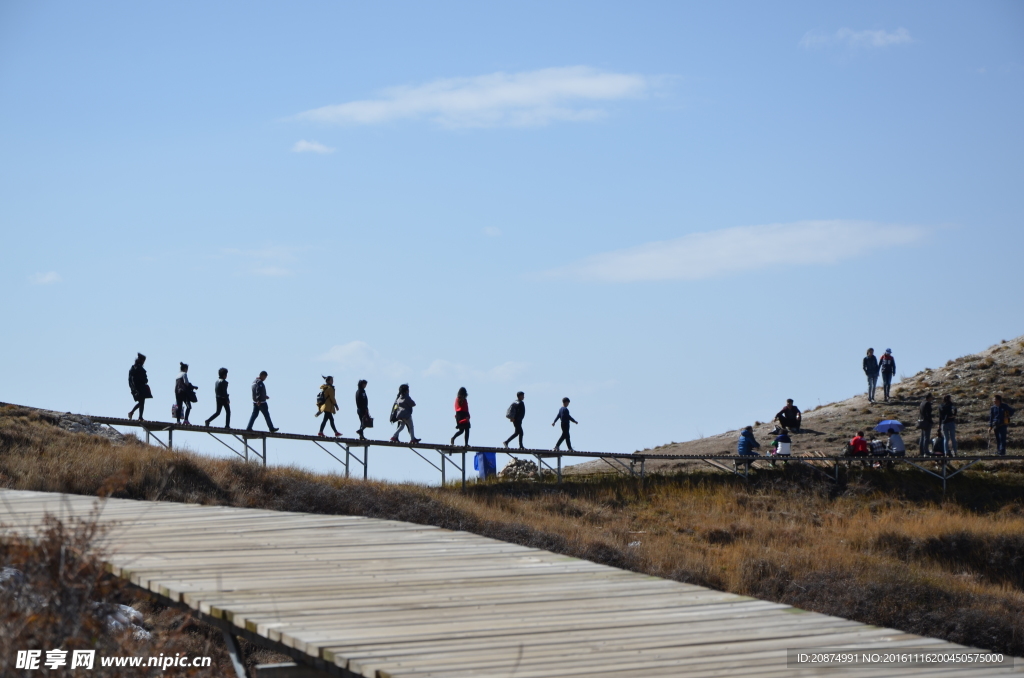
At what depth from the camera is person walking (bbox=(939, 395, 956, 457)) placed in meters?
30.0

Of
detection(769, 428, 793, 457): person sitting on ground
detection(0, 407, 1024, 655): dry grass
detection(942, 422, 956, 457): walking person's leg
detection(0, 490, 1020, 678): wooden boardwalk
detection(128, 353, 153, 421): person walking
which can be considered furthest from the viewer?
detection(769, 428, 793, 457): person sitting on ground

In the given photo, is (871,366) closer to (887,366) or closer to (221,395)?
(887,366)

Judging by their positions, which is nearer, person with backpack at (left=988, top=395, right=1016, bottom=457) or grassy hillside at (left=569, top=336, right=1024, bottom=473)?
person with backpack at (left=988, top=395, right=1016, bottom=457)

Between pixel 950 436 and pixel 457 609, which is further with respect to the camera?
pixel 950 436

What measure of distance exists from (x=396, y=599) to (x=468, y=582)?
0.81m

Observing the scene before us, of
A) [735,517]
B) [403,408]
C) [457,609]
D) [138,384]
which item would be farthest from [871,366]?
Answer: [457,609]

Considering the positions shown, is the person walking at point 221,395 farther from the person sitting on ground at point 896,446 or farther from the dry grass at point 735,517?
the person sitting on ground at point 896,446

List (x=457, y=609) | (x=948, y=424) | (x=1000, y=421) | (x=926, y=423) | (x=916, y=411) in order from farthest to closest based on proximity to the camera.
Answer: (x=916, y=411) → (x=926, y=423) → (x=948, y=424) → (x=1000, y=421) → (x=457, y=609)

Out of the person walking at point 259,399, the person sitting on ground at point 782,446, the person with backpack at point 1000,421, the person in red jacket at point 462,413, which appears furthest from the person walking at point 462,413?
the person with backpack at point 1000,421

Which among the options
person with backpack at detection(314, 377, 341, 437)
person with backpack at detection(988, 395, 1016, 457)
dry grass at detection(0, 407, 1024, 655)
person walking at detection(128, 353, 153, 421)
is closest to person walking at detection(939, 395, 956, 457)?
dry grass at detection(0, 407, 1024, 655)

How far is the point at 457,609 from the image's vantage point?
25.5 ft

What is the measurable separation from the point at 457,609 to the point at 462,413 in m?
20.7

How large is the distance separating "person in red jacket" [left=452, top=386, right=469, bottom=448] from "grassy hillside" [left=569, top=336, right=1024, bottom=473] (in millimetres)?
6808

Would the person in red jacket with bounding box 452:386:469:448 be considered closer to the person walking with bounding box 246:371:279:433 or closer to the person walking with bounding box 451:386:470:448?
the person walking with bounding box 451:386:470:448
